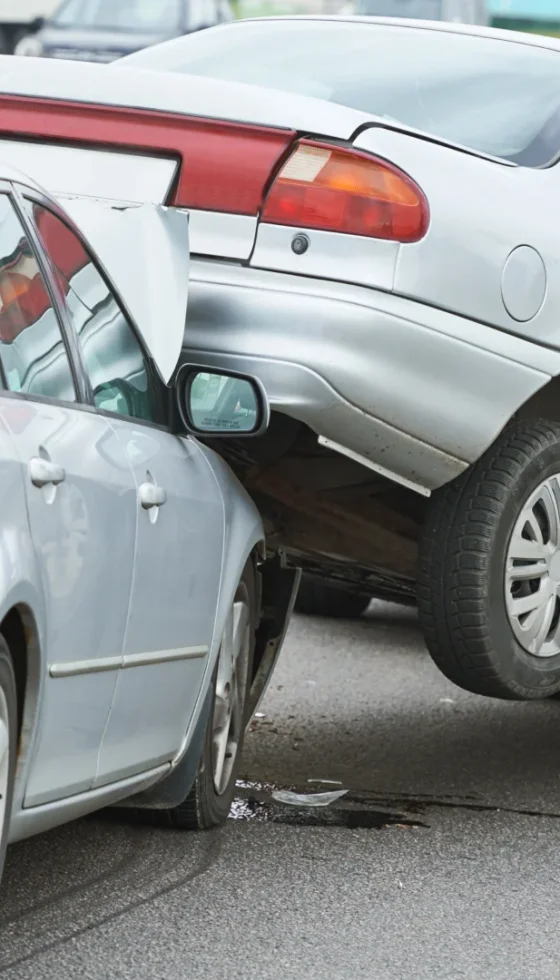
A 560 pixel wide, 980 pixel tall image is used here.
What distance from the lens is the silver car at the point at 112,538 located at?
3502mm

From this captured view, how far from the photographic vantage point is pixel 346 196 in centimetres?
452

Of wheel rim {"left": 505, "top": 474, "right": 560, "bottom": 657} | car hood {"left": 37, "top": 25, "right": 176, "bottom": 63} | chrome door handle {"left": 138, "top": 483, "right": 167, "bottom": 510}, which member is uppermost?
chrome door handle {"left": 138, "top": 483, "right": 167, "bottom": 510}

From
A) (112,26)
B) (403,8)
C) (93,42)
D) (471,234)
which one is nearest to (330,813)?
(471,234)

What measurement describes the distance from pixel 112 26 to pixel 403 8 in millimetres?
5644

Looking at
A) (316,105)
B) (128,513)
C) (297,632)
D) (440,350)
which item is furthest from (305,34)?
(297,632)

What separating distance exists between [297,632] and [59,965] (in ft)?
17.0

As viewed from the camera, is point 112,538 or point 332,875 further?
point 332,875

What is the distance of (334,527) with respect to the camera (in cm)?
534

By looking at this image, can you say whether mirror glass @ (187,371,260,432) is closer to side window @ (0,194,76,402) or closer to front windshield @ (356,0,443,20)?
side window @ (0,194,76,402)

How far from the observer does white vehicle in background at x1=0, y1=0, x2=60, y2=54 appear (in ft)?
78.0

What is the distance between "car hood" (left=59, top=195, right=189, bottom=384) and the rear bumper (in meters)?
0.15

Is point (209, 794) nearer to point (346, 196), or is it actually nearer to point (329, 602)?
point (346, 196)

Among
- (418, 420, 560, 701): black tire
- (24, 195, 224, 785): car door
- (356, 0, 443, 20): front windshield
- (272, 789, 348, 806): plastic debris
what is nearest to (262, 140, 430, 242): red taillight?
(24, 195, 224, 785): car door

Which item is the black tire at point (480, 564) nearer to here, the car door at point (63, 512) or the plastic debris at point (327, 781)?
the plastic debris at point (327, 781)
